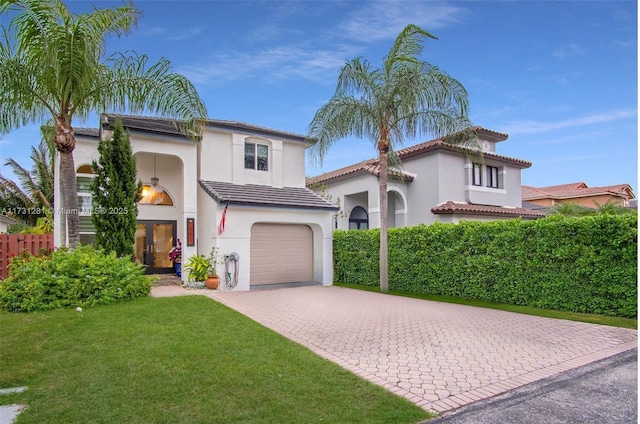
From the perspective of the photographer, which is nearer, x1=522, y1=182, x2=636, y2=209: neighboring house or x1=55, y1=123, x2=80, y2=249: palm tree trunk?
x1=55, y1=123, x2=80, y2=249: palm tree trunk

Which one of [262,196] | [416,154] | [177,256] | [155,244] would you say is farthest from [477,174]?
[155,244]

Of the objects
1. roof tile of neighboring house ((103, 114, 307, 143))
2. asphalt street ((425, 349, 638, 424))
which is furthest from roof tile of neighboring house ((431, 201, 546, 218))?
asphalt street ((425, 349, 638, 424))

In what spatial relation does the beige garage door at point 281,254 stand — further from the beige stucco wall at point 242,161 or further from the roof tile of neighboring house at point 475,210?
the roof tile of neighboring house at point 475,210

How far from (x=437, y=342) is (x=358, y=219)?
52.8 ft

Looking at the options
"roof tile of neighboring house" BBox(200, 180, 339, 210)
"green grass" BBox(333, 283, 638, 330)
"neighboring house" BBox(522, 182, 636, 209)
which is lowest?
"green grass" BBox(333, 283, 638, 330)

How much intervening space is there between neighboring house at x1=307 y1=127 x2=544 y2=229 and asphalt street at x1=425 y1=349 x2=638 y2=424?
44.0 ft

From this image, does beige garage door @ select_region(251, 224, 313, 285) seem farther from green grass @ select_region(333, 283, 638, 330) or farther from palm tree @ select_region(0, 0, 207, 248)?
palm tree @ select_region(0, 0, 207, 248)

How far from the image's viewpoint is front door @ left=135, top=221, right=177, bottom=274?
1571 cm

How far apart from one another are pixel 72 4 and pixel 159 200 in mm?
7831

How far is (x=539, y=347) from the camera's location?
22.1 feet

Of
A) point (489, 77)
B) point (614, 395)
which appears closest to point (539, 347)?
point (614, 395)

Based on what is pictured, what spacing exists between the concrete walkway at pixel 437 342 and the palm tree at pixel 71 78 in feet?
20.3

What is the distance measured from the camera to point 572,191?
32938 mm

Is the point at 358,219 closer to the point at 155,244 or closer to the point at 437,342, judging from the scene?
the point at 155,244
